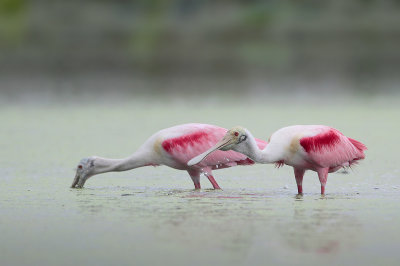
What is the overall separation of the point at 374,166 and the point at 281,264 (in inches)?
240

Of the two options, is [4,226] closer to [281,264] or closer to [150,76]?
[281,264]

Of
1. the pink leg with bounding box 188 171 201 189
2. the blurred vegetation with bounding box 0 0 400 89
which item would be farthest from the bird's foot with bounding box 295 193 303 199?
the blurred vegetation with bounding box 0 0 400 89

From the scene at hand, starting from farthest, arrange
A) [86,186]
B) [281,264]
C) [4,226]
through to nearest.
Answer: [86,186] → [4,226] → [281,264]

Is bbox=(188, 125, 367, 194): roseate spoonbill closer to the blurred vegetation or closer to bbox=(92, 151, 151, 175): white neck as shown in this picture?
bbox=(92, 151, 151, 175): white neck

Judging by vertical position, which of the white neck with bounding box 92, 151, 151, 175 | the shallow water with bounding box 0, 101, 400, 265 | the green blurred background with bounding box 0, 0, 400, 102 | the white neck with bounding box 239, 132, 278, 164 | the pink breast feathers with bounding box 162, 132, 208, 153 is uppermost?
the green blurred background with bounding box 0, 0, 400, 102

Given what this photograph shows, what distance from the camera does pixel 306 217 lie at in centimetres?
874

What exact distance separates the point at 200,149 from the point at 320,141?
1395 mm

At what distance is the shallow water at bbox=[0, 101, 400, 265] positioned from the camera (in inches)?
289

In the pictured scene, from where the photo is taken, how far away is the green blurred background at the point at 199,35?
42250 millimetres

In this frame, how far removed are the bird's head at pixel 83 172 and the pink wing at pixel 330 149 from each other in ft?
8.57

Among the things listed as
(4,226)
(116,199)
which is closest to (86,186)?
(116,199)

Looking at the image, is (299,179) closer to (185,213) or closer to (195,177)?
(195,177)

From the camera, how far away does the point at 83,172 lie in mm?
11320

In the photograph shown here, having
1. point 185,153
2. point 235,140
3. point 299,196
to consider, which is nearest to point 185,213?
point 235,140
